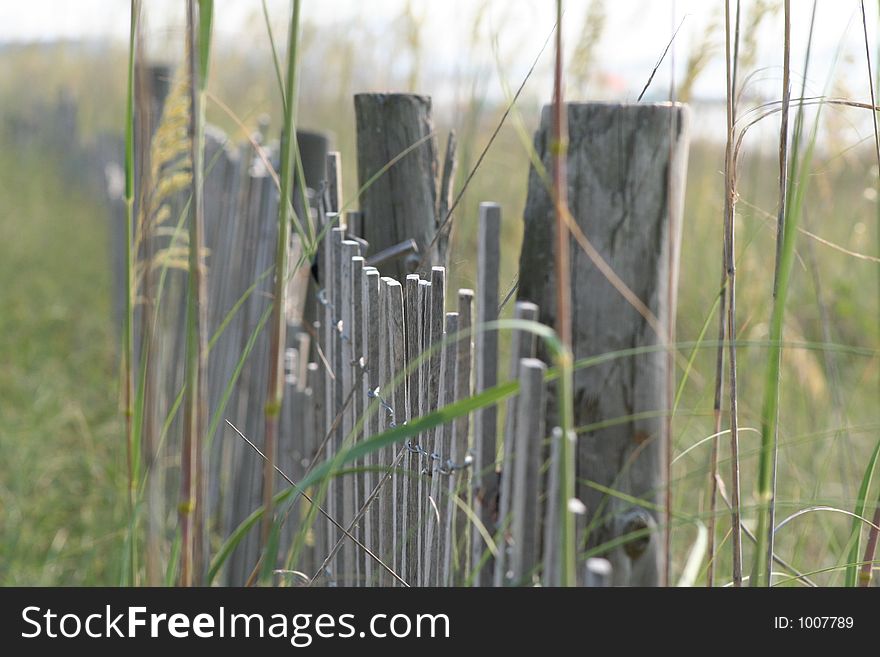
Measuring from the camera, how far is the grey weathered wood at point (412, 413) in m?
1.10

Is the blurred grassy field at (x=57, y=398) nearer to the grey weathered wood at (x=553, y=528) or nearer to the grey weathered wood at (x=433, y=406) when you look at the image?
the grey weathered wood at (x=433, y=406)

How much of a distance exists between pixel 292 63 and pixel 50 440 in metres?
2.93

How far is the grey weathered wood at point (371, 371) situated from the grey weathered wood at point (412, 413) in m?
0.06

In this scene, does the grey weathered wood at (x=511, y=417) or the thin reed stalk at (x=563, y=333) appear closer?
the thin reed stalk at (x=563, y=333)

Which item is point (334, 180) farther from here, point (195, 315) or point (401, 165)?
point (195, 315)

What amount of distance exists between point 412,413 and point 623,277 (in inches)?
18.6

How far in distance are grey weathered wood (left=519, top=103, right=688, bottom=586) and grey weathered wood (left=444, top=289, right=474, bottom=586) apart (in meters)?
0.09

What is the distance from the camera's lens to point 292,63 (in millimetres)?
688

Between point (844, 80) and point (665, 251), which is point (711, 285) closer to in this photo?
point (844, 80)

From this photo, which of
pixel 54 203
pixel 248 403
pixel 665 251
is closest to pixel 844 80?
pixel 248 403

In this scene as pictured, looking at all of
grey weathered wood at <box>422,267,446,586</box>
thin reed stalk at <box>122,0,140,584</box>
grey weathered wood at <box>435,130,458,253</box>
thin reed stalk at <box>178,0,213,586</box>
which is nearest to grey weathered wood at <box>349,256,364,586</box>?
grey weathered wood at <box>435,130,458,253</box>

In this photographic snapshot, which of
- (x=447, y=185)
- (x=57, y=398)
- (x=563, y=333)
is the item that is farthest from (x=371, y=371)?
(x=57, y=398)

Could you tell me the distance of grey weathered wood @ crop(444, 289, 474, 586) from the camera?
2.91 ft

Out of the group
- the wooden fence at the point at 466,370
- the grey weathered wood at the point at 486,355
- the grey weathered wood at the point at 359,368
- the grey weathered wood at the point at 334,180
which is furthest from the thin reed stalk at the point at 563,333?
the grey weathered wood at the point at 334,180
